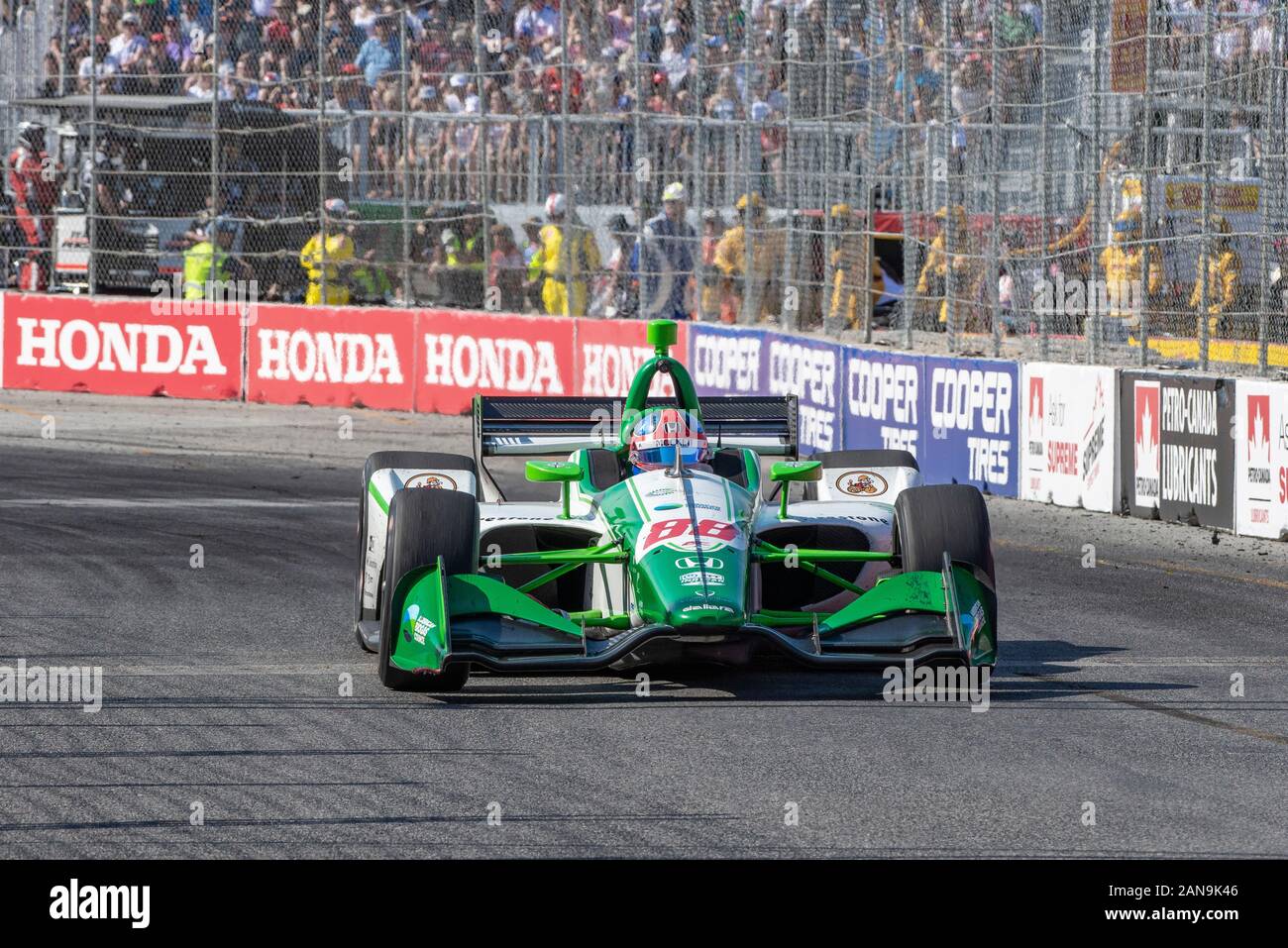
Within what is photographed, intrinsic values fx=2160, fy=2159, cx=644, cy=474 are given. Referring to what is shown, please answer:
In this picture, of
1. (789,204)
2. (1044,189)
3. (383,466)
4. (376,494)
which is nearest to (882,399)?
(1044,189)

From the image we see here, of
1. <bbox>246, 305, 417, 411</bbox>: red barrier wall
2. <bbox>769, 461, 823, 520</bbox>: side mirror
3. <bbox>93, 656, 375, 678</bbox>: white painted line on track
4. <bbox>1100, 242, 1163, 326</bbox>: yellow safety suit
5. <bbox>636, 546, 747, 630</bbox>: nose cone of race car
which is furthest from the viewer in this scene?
<bbox>246, 305, 417, 411</bbox>: red barrier wall

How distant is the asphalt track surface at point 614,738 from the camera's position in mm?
6059

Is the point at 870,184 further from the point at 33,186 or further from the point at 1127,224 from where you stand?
the point at 33,186

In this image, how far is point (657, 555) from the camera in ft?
27.2

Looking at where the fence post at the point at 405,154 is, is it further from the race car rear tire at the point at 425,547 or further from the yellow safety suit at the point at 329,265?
the race car rear tire at the point at 425,547

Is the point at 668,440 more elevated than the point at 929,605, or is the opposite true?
the point at 668,440

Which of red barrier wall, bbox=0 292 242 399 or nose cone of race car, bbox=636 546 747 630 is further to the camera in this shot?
red barrier wall, bbox=0 292 242 399

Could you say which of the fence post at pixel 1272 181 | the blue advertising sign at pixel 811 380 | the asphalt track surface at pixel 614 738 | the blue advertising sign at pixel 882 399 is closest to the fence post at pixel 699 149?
the blue advertising sign at pixel 811 380

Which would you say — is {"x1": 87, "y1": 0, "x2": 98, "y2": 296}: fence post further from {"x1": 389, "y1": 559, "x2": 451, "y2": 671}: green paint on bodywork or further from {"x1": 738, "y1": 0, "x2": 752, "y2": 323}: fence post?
{"x1": 389, "y1": 559, "x2": 451, "y2": 671}: green paint on bodywork

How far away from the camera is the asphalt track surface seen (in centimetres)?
606

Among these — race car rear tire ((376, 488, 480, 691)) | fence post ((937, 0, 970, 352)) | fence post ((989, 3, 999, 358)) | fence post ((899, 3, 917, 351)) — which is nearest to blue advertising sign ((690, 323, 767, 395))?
fence post ((899, 3, 917, 351))

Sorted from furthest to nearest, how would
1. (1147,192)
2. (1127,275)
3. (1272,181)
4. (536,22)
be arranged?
(536,22)
(1127,275)
(1147,192)
(1272,181)

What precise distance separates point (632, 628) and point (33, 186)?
55.4 feet

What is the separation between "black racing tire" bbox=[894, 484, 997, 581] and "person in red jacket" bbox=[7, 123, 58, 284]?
1661 centimetres
